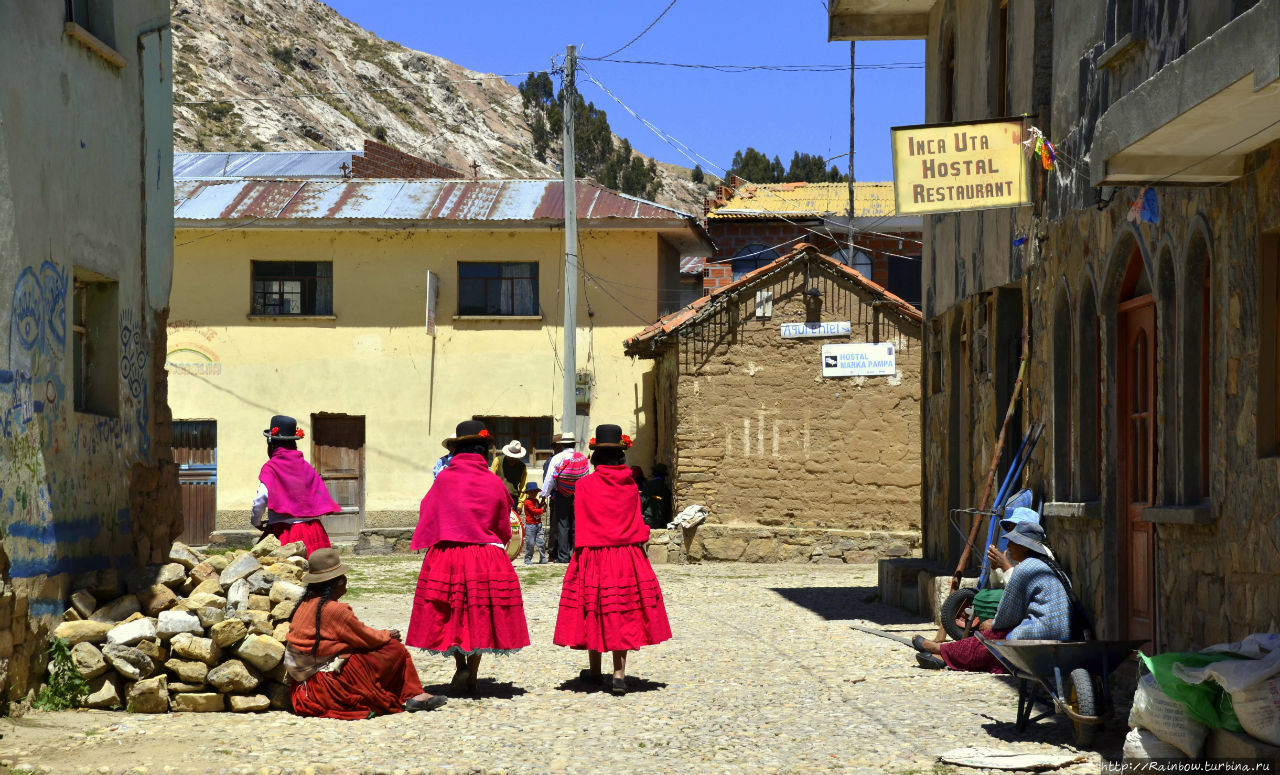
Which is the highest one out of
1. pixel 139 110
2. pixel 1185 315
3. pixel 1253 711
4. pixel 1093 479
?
pixel 139 110

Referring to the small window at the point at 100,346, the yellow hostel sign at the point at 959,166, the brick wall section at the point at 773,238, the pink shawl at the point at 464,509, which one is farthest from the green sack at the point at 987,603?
the brick wall section at the point at 773,238

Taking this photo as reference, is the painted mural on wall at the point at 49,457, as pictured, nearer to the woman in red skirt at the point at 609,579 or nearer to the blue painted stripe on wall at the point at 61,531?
the blue painted stripe on wall at the point at 61,531

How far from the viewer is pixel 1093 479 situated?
992 centimetres

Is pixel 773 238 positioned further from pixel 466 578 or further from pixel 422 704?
pixel 422 704

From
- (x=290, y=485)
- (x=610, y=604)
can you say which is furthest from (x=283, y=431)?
(x=610, y=604)

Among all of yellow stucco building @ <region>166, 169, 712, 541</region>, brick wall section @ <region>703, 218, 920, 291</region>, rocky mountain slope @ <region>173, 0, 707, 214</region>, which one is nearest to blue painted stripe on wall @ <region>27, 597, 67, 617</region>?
yellow stucco building @ <region>166, 169, 712, 541</region>

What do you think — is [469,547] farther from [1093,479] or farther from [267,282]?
[267,282]

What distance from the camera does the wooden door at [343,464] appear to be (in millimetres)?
26281

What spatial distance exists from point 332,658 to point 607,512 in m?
2.11

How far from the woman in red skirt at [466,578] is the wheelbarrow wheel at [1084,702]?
3565mm

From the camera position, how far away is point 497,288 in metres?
26.4

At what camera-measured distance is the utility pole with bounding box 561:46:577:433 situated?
23.5 metres

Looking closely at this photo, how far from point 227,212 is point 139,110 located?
52.5ft

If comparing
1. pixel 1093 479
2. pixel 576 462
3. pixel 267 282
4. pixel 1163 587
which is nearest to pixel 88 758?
pixel 1163 587
